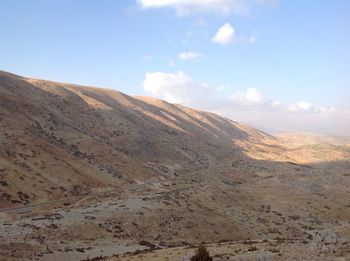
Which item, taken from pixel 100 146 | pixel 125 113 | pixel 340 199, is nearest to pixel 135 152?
pixel 100 146

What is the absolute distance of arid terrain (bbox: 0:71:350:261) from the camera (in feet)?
108

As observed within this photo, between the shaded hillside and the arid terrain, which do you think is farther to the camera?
the shaded hillside

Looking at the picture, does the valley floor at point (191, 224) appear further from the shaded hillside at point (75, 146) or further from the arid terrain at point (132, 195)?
the shaded hillside at point (75, 146)

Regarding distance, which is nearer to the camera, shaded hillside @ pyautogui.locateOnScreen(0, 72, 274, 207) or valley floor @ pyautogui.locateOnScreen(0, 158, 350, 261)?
valley floor @ pyautogui.locateOnScreen(0, 158, 350, 261)

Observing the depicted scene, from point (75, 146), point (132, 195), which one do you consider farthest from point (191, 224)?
point (75, 146)

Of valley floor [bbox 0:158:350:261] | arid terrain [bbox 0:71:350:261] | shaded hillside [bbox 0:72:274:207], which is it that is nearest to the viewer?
valley floor [bbox 0:158:350:261]

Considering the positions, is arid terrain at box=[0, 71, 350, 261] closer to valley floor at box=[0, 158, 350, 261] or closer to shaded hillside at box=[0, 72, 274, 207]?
valley floor at box=[0, 158, 350, 261]

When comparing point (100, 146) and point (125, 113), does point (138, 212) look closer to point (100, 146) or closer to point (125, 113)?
point (100, 146)

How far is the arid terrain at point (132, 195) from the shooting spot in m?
32.9

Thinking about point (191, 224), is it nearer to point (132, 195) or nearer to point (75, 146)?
point (132, 195)

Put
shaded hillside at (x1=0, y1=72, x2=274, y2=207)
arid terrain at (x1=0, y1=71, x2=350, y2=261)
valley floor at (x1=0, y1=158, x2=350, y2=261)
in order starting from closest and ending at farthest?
1. valley floor at (x1=0, y1=158, x2=350, y2=261)
2. arid terrain at (x1=0, y1=71, x2=350, y2=261)
3. shaded hillside at (x1=0, y1=72, x2=274, y2=207)

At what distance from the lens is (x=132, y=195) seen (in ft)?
203

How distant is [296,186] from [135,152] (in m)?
47.7

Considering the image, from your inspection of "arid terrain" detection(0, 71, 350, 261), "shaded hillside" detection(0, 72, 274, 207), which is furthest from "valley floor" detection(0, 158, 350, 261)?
"shaded hillside" detection(0, 72, 274, 207)
